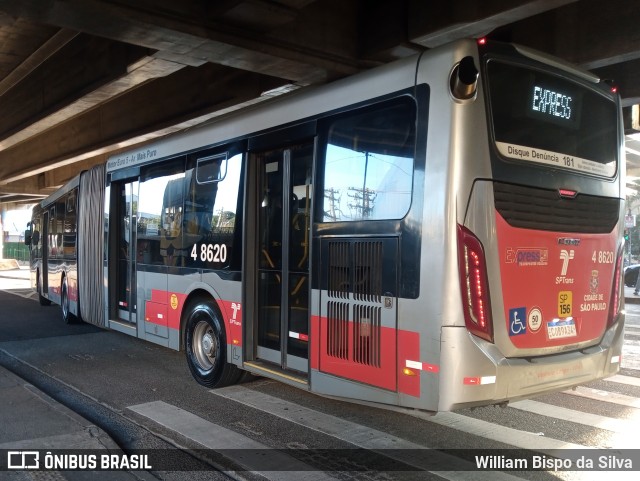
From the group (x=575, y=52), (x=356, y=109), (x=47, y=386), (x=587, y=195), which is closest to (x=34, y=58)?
(x=47, y=386)

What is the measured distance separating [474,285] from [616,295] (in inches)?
81.5

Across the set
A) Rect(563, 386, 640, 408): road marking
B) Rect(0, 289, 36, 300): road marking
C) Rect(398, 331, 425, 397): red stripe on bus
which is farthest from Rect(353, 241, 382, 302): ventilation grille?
Rect(0, 289, 36, 300): road marking

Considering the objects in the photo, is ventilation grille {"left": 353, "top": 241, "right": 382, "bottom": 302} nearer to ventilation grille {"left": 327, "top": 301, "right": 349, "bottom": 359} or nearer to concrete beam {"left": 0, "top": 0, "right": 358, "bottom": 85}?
ventilation grille {"left": 327, "top": 301, "right": 349, "bottom": 359}

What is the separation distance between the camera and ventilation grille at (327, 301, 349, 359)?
16.5 feet

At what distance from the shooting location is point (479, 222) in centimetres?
426

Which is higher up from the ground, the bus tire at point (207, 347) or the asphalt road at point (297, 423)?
the bus tire at point (207, 347)

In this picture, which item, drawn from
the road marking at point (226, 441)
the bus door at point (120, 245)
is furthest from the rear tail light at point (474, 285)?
the bus door at point (120, 245)

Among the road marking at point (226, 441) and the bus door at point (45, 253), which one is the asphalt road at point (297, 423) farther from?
the bus door at point (45, 253)

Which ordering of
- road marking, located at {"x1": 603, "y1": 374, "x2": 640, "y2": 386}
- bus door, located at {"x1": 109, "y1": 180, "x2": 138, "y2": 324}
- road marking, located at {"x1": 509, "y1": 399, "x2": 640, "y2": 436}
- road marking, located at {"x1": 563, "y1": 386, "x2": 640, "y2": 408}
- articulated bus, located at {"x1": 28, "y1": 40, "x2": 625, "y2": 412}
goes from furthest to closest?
bus door, located at {"x1": 109, "y1": 180, "x2": 138, "y2": 324} → road marking, located at {"x1": 603, "y1": 374, "x2": 640, "y2": 386} → road marking, located at {"x1": 563, "y1": 386, "x2": 640, "y2": 408} → road marking, located at {"x1": 509, "y1": 399, "x2": 640, "y2": 436} → articulated bus, located at {"x1": 28, "y1": 40, "x2": 625, "y2": 412}

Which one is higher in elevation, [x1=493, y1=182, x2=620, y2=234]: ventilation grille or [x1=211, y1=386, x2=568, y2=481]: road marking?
[x1=493, y1=182, x2=620, y2=234]: ventilation grille

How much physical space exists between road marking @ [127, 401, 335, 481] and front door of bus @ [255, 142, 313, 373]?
3.27ft

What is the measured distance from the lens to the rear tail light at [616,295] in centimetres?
530

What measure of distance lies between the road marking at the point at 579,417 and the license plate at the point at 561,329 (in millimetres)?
1441

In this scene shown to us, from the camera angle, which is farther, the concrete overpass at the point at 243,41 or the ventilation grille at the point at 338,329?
the concrete overpass at the point at 243,41
